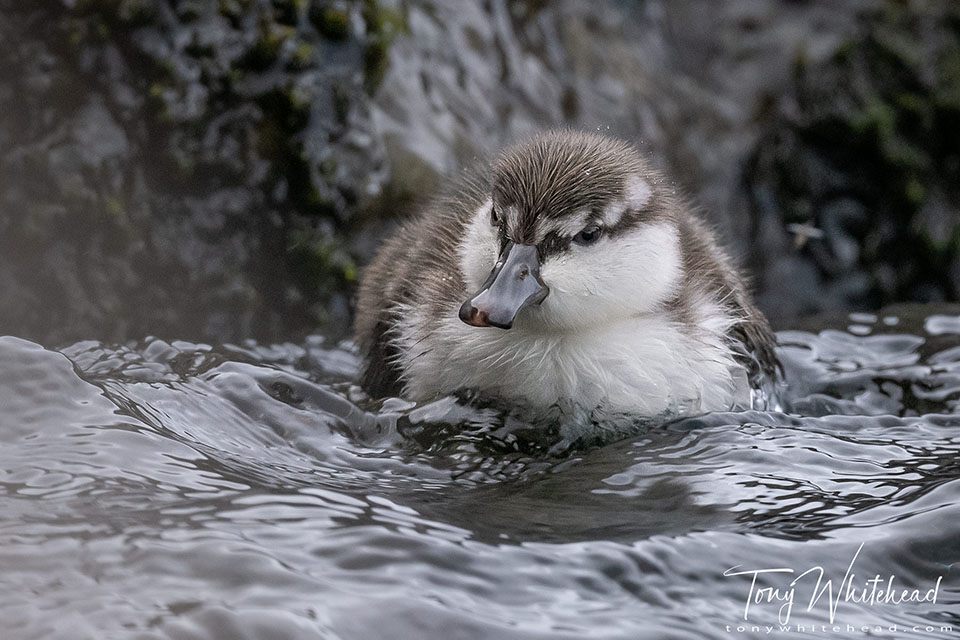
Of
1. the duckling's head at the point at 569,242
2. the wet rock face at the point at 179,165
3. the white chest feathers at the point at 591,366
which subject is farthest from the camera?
the wet rock face at the point at 179,165

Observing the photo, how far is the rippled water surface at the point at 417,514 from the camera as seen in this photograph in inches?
113

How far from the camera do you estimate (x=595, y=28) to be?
896 cm

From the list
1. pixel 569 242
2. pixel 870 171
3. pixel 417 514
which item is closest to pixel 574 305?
pixel 569 242

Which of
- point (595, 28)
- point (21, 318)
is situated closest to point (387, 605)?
point (21, 318)

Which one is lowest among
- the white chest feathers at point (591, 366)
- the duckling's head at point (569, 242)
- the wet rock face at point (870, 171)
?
the white chest feathers at point (591, 366)

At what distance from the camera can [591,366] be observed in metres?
4.50

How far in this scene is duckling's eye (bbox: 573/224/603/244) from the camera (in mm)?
4531

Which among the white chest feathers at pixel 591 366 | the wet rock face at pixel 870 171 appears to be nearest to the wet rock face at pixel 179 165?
the white chest feathers at pixel 591 366

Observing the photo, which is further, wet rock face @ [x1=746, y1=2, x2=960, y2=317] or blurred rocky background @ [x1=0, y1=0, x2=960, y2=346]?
wet rock face @ [x1=746, y1=2, x2=960, y2=317]

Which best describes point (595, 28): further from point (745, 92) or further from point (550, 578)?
point (550, 578)

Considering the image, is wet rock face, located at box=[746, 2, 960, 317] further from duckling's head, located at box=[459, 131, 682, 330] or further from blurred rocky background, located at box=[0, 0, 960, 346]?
duckling's head, located at box=[459, 131, 682, 330]
